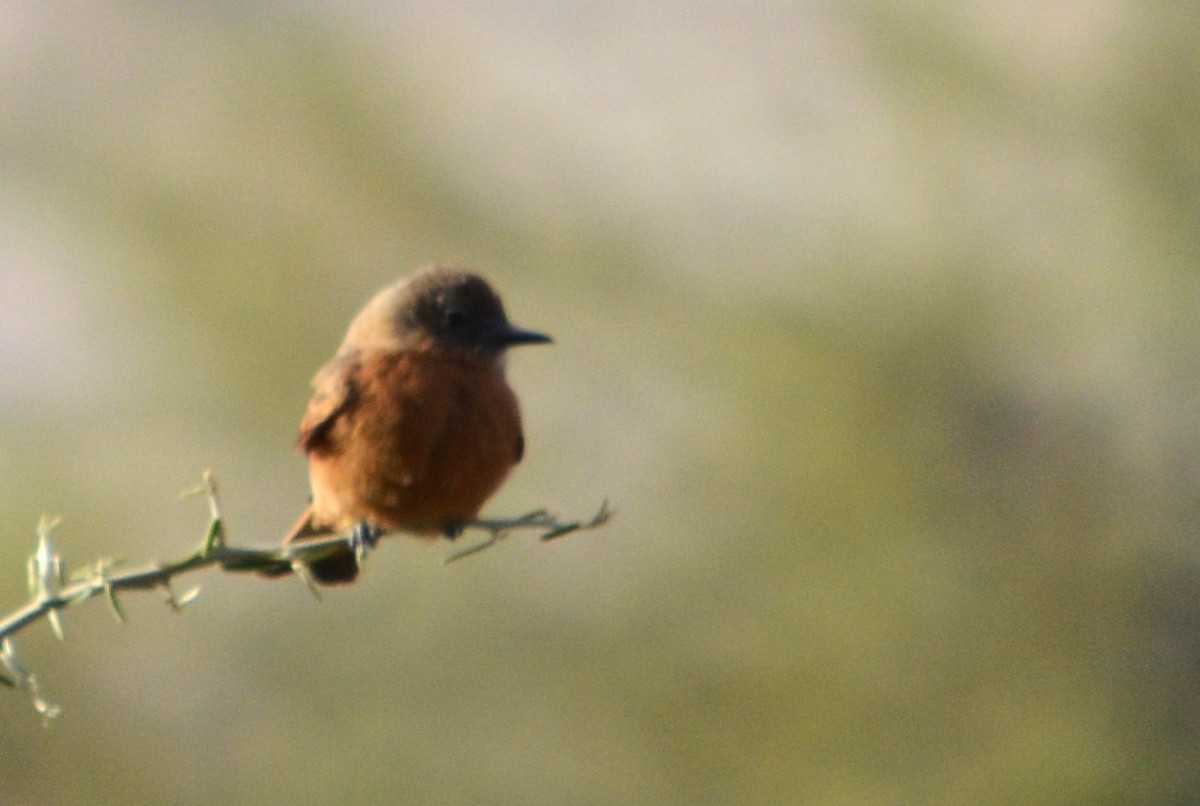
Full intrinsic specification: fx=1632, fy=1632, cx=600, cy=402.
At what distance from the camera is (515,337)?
5547 mm

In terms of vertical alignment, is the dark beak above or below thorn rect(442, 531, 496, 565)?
above

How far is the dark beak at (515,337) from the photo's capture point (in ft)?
18.1

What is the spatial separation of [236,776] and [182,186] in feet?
21.8

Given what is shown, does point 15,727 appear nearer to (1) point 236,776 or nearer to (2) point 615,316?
(1) point 236,776

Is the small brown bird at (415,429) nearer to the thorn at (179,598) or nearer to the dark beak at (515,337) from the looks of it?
the dark beak at (515,337)

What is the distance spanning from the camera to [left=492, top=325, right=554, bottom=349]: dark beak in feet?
18.1

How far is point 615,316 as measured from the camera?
699 inches

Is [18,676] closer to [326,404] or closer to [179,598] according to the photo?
[179,598]

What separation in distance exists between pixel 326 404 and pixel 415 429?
34 centimetres

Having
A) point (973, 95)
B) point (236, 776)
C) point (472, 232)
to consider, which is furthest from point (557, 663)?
point (973, 95)

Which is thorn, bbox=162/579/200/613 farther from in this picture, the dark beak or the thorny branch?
the dark beak

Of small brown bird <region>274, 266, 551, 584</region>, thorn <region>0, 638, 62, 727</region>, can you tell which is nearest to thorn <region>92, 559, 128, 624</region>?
thorn <region>0, 638, 62, 727</region>

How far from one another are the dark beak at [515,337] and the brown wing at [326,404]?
19.9 inches

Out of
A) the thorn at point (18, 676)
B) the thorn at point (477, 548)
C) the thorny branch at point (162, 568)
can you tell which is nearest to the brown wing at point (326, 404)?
the thorn at point (477, 548)
